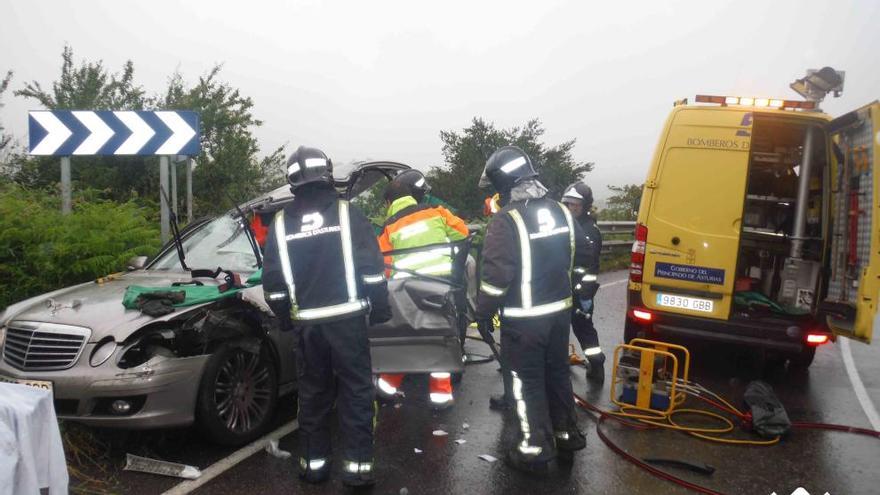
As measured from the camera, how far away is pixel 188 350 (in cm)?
408

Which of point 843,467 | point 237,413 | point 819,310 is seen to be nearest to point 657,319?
point 819,310

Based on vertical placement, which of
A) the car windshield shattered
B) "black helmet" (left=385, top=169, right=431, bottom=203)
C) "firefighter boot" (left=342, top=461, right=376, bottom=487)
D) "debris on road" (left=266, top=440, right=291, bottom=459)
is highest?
"black helmet" (left=385, top=169, right=431, bottom=203)

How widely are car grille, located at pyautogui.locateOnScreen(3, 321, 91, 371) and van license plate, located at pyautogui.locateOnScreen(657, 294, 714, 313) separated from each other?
4.66m

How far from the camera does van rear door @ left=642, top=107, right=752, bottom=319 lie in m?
5.70

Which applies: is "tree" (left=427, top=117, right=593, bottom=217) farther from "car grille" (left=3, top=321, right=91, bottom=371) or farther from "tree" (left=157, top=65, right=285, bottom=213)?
"car grille" (left=3, top=321, right=91, bottom=371)

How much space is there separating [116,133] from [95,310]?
2.81 metres

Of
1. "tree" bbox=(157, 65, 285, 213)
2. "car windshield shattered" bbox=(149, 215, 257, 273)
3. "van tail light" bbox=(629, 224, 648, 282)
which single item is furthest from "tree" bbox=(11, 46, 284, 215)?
"van tail light" bbox=(629, 224, 648, 282)

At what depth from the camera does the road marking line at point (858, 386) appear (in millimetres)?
5301

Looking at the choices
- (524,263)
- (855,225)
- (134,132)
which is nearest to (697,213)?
(855,225)

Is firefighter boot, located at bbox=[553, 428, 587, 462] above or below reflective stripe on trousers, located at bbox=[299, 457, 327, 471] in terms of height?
below

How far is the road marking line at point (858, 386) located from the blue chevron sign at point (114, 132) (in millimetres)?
6580

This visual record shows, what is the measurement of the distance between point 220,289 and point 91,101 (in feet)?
21.0

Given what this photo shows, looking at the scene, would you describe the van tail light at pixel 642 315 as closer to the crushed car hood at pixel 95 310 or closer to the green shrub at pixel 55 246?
the crushed car hood at pixel 95 310

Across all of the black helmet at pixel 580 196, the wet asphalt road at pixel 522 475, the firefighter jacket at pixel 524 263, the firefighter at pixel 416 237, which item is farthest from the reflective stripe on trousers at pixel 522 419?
the black helmet at pixel 580 196
